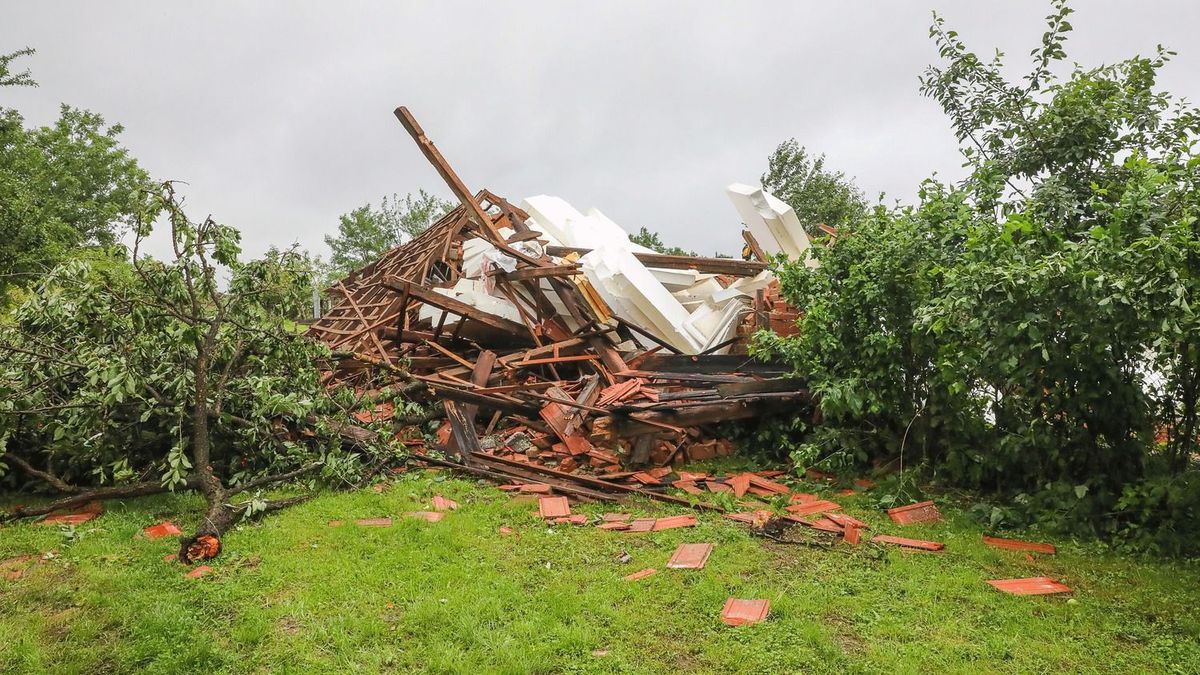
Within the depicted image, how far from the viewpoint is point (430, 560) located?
477 centimetres

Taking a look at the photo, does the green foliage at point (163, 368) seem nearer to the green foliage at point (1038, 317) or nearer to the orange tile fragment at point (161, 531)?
the orange tile fragment at point (161, 531)

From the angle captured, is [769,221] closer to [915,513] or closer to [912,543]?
[915,513]

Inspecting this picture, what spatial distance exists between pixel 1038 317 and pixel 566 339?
20.1 ft

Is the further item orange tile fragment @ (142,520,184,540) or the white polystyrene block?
the white polystyrene block

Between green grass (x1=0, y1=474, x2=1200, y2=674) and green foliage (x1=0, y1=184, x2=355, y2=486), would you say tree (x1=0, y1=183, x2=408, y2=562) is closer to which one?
green foliage (x1=0, y1=184, x2=355, y2=486)

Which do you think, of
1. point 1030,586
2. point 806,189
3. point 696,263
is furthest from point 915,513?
point 806,189

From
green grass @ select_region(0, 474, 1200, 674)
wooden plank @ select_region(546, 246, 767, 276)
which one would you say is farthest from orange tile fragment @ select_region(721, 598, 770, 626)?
wooden plank @ select_region(546, 246, 767, 276)

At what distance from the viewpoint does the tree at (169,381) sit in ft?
18.1

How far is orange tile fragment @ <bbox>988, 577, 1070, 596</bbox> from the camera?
4.25 m

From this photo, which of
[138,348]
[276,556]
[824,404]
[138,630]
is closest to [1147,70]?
[824,404]

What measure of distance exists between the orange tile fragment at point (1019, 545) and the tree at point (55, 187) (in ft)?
62.0

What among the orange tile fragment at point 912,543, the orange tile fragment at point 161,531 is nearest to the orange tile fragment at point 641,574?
the orange tile fragment at point 912,543

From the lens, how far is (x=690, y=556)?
4836mm

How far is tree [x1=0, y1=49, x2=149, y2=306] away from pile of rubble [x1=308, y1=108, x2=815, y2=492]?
965 cm
